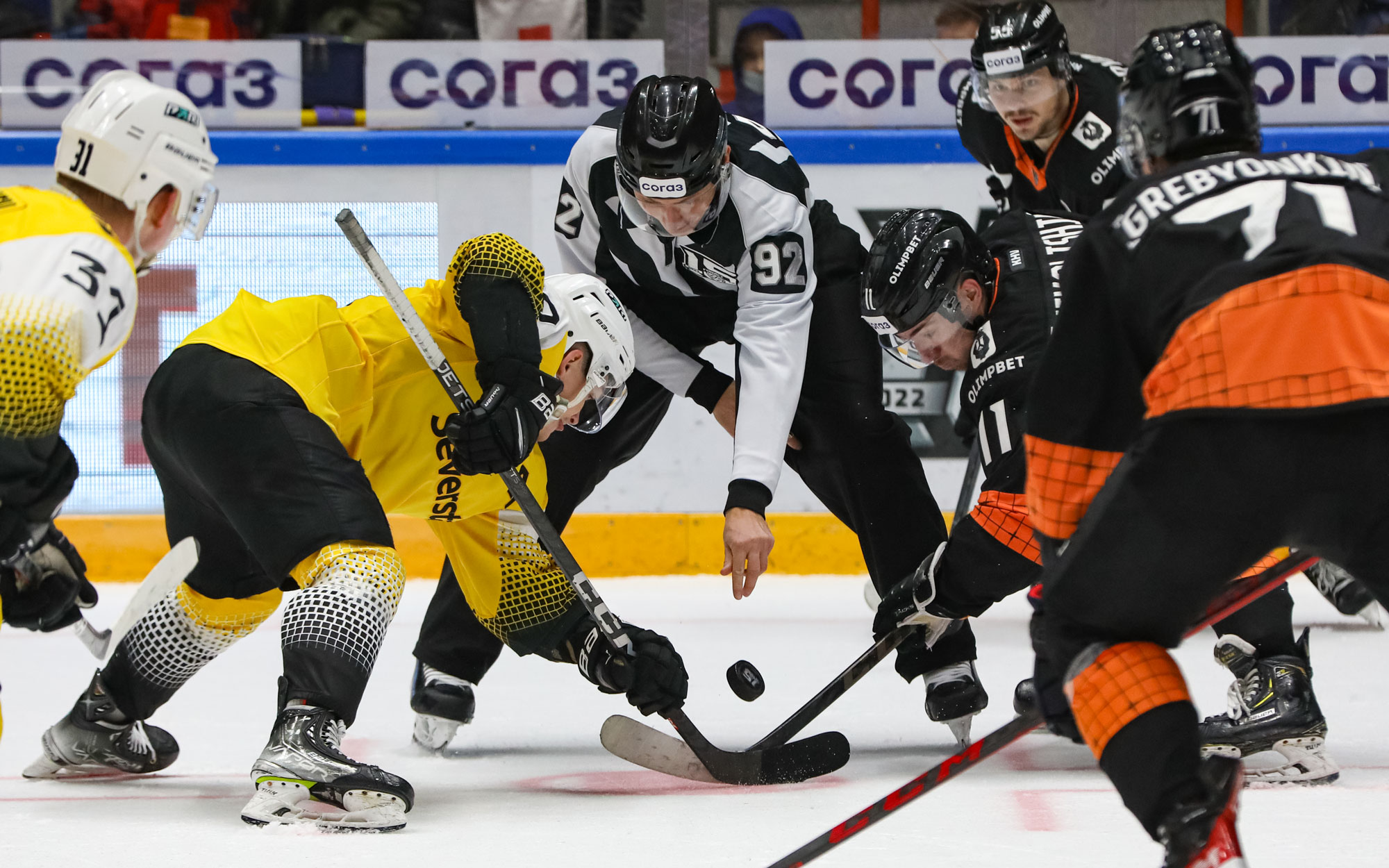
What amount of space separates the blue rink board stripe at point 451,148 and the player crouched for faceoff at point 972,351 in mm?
2289

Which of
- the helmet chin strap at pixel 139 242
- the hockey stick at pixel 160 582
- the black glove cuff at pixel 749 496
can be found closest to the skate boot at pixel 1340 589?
the black glove cuff at pixel 749 496

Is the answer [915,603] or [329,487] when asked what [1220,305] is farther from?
[329,487]

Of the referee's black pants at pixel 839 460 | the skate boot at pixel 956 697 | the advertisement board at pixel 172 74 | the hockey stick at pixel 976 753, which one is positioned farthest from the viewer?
the advertisement board at pixel 172 74

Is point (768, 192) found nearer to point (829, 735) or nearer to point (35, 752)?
point (829, 735)

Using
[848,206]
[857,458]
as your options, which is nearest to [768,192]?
[857,458]

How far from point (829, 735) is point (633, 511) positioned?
243cm

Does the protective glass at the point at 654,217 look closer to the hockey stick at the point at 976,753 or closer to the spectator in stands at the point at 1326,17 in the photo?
the hockey stick at the point at 976,753

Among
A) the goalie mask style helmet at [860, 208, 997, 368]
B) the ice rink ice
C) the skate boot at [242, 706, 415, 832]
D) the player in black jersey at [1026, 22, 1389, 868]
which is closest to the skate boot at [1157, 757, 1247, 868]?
the player in black jersey at [1026, 22, 1389, 868]

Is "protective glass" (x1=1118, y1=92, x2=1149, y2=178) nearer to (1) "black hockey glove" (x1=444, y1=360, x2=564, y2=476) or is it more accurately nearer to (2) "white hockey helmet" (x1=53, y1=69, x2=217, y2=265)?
(1) "black hockey glove" (x1=444, y1=360, x2=564, y2=476)

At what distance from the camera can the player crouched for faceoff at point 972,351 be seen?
91.4 inches

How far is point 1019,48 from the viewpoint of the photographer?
350 centimetres

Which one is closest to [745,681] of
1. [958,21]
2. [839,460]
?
[839,460]

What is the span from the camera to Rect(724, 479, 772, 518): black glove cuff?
2.67 meters

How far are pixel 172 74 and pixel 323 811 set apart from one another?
3778 millimetres
